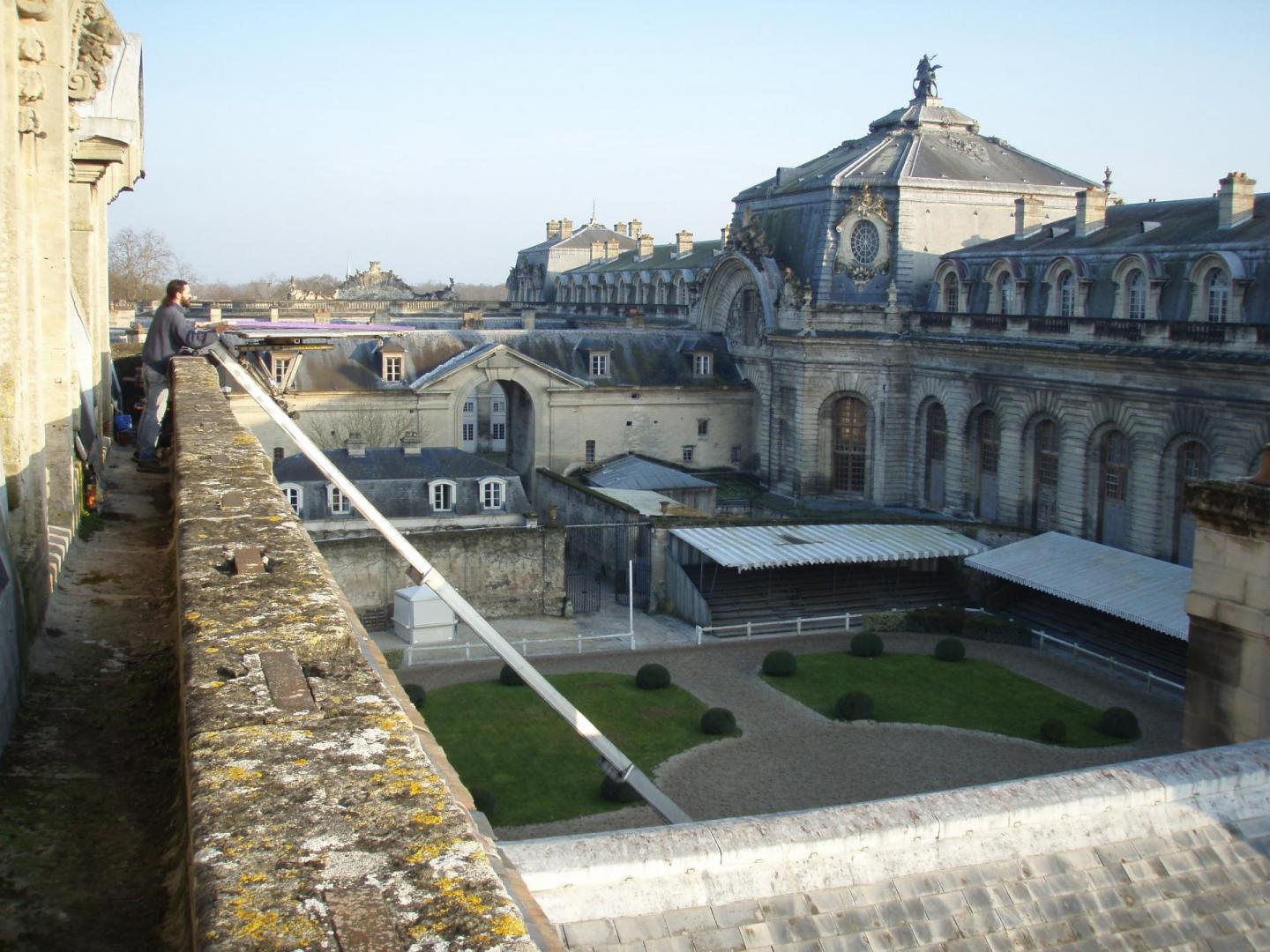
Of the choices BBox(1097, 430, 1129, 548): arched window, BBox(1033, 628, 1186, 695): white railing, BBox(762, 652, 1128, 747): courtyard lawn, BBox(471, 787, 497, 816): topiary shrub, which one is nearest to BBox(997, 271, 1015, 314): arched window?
BBox(1097, 430, 1129, 548): arched window

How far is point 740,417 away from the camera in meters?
51.9

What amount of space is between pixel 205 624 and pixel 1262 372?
31.5 metres

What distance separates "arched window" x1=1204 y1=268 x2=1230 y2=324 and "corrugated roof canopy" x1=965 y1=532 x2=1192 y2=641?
6.77 metres

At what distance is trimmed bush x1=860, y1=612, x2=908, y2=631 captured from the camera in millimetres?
35125

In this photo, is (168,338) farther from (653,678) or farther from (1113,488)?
(1113,488)

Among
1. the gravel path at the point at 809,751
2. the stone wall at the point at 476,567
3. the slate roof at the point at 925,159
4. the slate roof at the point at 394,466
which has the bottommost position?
the gravel path at the point at 809,751

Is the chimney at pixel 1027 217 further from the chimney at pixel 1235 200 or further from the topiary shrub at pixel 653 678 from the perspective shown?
A: the topiary shrub at pixel 653 678

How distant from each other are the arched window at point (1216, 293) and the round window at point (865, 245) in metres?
14.4

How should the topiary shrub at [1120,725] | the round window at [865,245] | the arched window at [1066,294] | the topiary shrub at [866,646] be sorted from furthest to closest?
the round window at [865,245] < the arched window at [1066,294] < the topiary shrub at [866,646] < the topiary shrub at [1120,725]

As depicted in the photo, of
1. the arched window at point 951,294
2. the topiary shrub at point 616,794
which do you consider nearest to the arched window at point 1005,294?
the arched window at point 951,294

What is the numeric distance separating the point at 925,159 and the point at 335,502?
25.6 meters

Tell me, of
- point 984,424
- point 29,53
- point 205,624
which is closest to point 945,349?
point 984,424

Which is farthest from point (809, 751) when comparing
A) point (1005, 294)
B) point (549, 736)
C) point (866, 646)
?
point (1005, 294)

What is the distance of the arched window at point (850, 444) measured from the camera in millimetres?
47156
